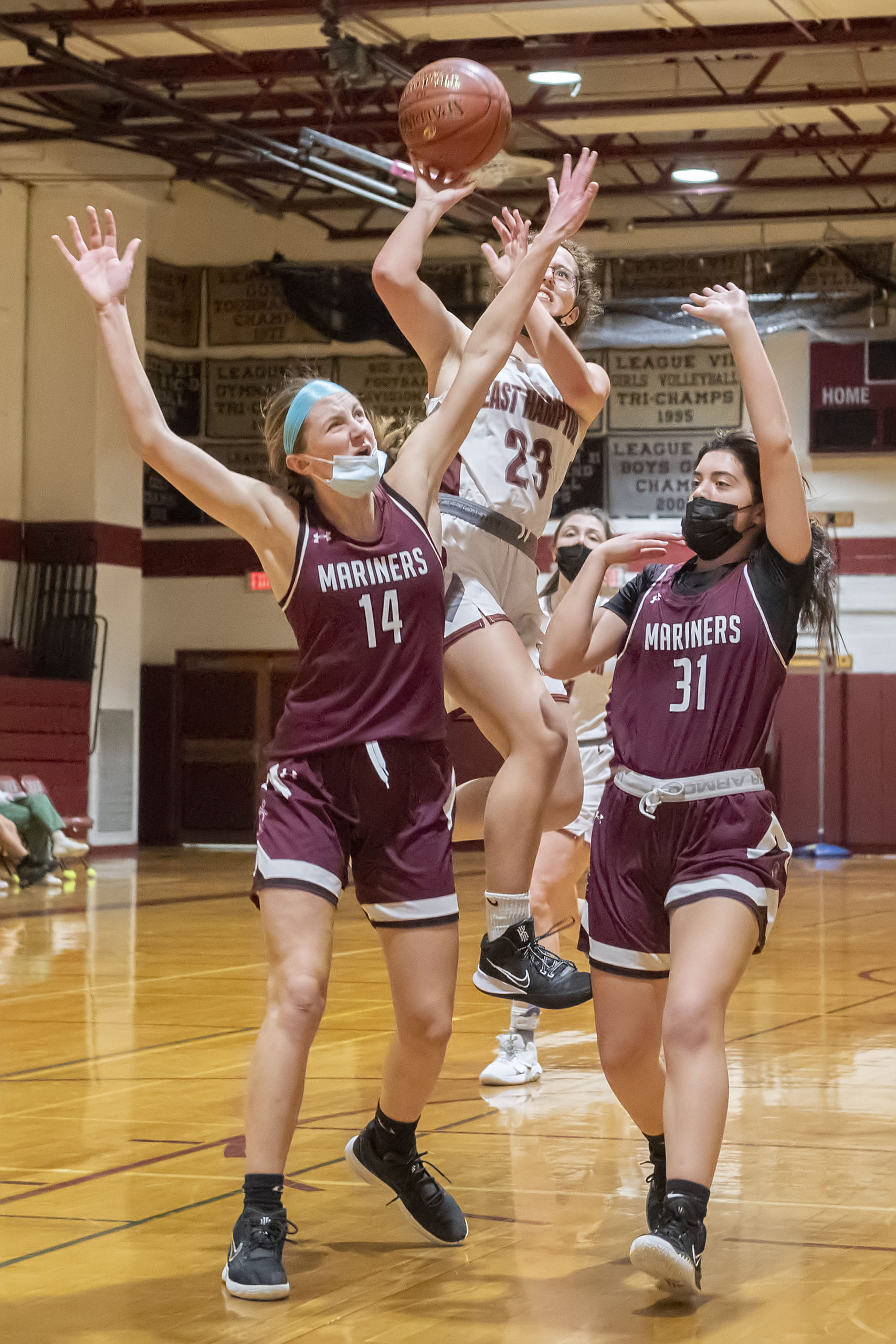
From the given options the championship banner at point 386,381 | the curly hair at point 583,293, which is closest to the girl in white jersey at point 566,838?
the curly hair at point 583,293

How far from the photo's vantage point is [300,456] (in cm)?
359

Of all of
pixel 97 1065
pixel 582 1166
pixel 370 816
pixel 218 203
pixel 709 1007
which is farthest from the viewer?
pixel 218 203

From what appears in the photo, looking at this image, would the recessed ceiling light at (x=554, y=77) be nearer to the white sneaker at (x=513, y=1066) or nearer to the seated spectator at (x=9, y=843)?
the seated spectator at (x=9, y=843)

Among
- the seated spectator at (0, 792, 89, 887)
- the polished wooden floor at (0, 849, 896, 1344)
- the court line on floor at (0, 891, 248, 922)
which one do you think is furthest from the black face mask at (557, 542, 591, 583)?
the seated spectator at (0, 792, 89, 887)

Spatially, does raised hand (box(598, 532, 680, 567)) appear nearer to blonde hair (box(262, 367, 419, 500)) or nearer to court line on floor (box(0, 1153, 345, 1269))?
blonde hair (box(262, 367, 419, 500))

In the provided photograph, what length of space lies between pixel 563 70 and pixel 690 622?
1069 centimetres

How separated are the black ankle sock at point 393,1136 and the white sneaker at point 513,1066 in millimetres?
1808

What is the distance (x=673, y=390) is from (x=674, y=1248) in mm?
14996

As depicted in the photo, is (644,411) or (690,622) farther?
(644,411)

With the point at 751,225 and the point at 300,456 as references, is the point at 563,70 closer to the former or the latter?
the point at 751,225

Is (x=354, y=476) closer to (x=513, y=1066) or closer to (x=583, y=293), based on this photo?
(x=583, y=293)

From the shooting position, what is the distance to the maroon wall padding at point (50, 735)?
15.5 metres

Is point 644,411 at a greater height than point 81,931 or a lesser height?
A: greater

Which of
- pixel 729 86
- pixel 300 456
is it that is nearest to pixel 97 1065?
pixel 300 456
